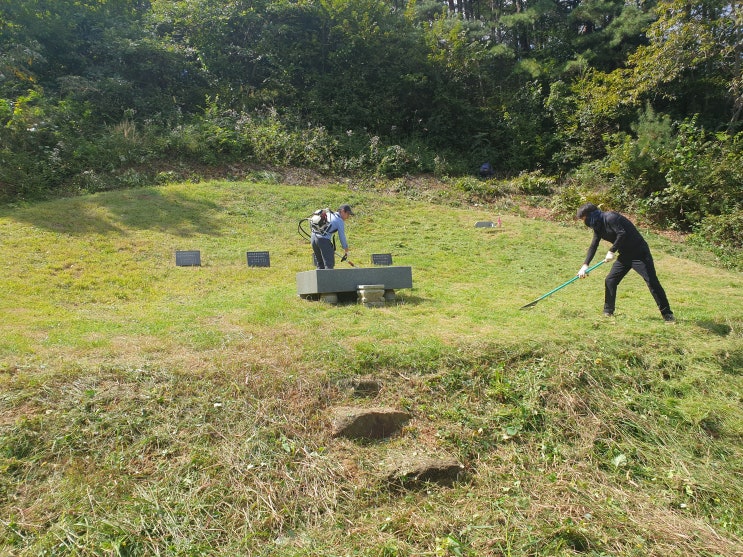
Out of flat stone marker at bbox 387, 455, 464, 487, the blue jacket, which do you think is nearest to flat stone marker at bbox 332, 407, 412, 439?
flat stone marker at bbox 387, 455, 464, 487

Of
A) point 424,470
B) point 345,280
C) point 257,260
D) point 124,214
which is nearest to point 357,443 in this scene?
point 424,470

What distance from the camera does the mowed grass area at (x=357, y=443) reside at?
4.23 meters

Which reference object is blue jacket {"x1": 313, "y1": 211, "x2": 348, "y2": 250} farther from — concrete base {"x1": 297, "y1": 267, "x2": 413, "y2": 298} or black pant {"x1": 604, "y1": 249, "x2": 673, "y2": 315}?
black pant {"x1": 604, "y1": 249, "x2": 673, "y2": 315}

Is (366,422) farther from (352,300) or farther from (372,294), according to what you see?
(352,300)

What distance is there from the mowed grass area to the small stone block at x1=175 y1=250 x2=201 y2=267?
2005mm

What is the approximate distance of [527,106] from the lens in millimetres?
24297

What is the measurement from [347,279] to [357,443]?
3518 mm

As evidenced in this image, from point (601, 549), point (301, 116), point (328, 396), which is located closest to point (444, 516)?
point (601, 549)

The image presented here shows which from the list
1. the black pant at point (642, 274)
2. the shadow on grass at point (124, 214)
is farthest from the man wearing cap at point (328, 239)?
A: the shadow on grass at point (124, 214)

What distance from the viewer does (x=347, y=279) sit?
832 cm

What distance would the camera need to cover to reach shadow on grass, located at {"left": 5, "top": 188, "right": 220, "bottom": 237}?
12.8 metres

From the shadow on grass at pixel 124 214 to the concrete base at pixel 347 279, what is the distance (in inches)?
237

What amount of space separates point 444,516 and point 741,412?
11.7 ft

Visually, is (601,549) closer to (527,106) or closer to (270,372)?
(270,372)
